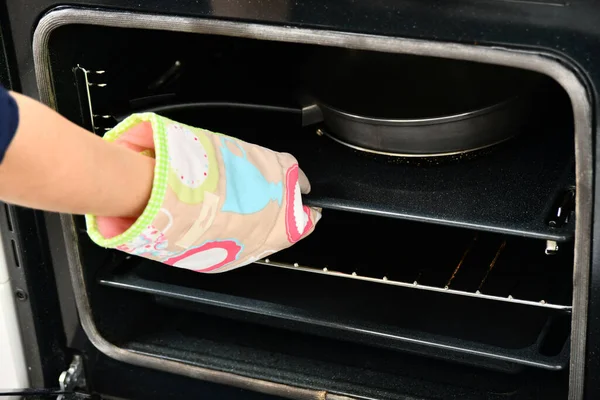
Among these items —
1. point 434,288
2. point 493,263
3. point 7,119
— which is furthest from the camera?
point 493,263

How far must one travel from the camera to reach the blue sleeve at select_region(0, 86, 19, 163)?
2.20 ft

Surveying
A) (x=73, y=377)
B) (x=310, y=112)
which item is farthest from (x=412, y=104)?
(x=73, y=377)

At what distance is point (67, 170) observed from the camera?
73 cm

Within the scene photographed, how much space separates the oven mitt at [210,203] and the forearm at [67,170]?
0.02m

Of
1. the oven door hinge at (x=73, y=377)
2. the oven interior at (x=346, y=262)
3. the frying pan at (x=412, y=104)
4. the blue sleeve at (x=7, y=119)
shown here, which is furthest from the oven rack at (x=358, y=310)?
the blue sleeve at (x=7, y=119)

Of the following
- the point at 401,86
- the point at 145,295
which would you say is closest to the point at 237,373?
the point at 145,295

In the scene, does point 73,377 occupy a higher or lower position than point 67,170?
lower

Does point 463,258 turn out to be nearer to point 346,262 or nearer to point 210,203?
point 346,262

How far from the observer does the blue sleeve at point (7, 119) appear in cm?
67

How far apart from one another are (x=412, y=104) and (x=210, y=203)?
0.35 metres

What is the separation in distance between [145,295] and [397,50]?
0.64 meters

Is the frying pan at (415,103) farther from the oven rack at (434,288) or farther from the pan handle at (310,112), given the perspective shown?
the oven rack at (434,288)

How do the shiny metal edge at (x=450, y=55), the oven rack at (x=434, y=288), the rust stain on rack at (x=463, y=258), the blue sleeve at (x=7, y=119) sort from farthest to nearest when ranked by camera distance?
the rust stain on rack at (x=463, y=258) < the oven rack at (x=434, y=288) < the shiny metal edge at (x=450, y=55) < the blue sleeve at (x=7, y=119)

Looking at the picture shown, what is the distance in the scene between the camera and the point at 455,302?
3.96ft
